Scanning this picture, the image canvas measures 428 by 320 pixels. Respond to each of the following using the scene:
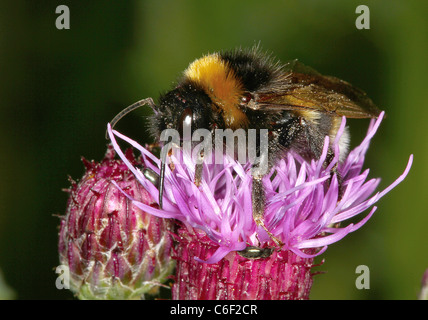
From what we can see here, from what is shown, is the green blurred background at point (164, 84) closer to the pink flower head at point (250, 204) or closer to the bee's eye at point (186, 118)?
the pink flower head at point (250, 204)

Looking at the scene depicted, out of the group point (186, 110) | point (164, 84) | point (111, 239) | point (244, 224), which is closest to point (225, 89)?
point (186, 110)

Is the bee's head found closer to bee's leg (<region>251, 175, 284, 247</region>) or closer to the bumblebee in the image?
the bumblebee

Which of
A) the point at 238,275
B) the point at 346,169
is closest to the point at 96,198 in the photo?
the point at 238,275

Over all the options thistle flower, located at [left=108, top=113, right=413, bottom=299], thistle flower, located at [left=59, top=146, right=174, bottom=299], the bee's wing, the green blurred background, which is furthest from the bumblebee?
the green blurred background

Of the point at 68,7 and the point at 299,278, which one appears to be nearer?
the point at 299,278

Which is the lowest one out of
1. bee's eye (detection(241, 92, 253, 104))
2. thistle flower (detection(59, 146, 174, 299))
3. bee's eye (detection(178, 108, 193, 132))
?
thistle flower (detection(59, 146, 174, 299))

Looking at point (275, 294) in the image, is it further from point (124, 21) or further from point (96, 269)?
point (124, 21)

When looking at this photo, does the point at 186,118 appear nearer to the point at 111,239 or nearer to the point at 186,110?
the point at 186,110
